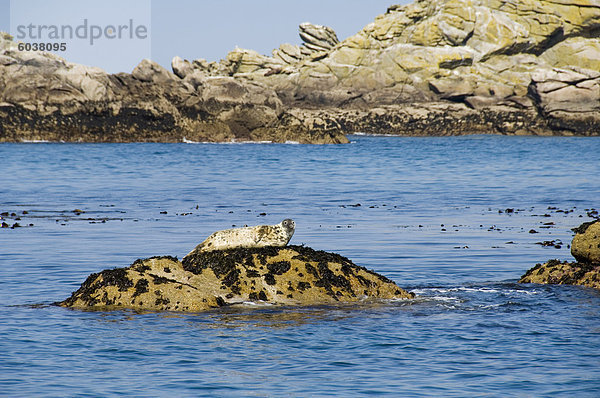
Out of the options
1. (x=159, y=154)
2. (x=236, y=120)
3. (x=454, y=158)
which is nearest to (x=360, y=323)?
(x=454, y=158)

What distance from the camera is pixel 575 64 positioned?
5674 inches

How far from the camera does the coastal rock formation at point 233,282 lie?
12828mm

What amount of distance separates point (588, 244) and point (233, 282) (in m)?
6.51

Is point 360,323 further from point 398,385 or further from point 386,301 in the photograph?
point 398,385

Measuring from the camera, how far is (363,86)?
141000 millimetres

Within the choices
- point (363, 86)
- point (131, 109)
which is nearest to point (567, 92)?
point (363, 86)

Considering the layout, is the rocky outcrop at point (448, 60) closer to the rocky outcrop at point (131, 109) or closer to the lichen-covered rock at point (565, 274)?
the rocky outcrop at point (131, 109)

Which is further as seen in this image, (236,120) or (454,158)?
(236,120)

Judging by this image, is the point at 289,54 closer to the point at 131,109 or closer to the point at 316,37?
the point at 316,37

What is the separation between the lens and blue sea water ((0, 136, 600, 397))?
30.3ft

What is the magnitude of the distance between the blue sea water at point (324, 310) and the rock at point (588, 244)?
3.12 ft

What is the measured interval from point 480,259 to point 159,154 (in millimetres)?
56561

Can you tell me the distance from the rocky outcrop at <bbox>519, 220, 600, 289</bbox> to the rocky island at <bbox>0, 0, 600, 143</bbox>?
80.7 meters

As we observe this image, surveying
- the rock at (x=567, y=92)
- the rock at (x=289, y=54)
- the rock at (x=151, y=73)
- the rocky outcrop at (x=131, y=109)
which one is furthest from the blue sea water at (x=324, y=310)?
the rock at (x=289, y=54)
